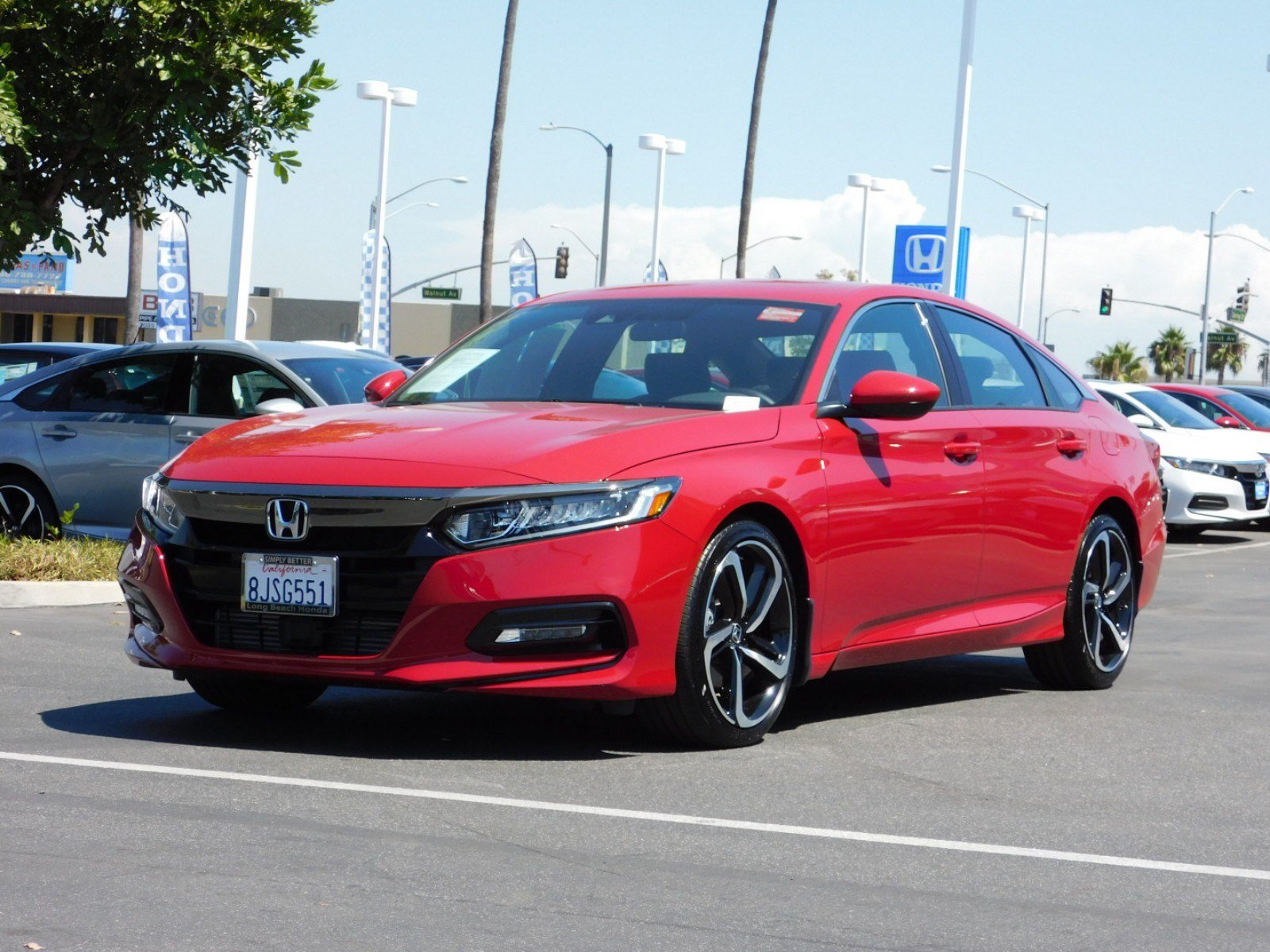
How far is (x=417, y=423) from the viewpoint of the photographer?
22.2 ft

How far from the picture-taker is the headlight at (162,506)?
21.6 feet

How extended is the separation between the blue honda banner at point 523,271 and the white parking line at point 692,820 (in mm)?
37062

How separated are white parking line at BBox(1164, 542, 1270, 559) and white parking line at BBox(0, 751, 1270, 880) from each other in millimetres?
13064

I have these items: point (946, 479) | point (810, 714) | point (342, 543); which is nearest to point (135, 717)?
point (342, 543)

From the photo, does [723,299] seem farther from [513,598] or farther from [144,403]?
[144,403]

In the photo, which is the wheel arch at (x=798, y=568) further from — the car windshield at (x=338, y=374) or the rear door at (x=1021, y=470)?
the car windshield at (x=338, y=374)

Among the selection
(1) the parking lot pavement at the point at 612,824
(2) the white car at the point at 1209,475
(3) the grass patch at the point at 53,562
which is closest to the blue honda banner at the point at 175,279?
(2) the white car at the point at 1209,475

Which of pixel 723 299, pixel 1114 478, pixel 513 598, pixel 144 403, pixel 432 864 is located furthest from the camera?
pixel 144 403

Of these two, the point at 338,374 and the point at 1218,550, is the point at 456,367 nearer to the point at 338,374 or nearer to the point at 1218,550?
the point at 338,374

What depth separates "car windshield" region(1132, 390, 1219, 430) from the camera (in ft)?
69.7

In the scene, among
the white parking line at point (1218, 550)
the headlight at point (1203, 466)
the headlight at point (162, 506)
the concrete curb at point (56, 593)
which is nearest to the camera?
the headlight at point (162, 506)

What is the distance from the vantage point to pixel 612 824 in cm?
545

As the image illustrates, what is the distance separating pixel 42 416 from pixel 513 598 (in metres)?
7.76

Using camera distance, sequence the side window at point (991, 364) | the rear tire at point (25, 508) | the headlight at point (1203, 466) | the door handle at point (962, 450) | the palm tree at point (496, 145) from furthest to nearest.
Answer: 1. the palm tree at point (496, 145)
2. the headlight at point (1203, 466)
3. the rear tire at point (25, 508)
4. the side window at point (991, 364)
5. the door handle at point (962, 450)
